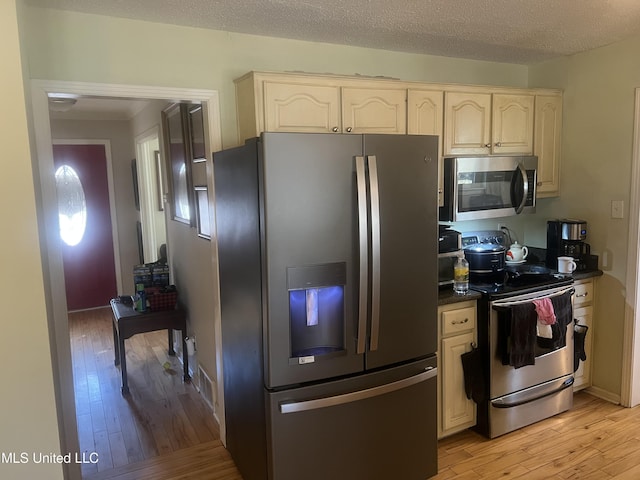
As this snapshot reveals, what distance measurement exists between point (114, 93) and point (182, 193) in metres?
1.50

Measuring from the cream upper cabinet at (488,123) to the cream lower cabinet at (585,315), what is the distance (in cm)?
100

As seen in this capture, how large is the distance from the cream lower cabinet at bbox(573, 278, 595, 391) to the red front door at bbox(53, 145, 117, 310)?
5134 mm

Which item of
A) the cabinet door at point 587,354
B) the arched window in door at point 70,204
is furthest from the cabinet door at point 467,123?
the arched window in door at point 70,204

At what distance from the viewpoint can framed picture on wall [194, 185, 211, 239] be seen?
3.14m

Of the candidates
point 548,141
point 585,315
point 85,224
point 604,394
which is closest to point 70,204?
point 85,224

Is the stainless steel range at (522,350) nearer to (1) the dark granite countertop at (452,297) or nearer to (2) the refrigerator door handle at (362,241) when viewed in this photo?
(1) the dark granite countertop at (452,297)

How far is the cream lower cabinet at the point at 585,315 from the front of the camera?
10.8 ft

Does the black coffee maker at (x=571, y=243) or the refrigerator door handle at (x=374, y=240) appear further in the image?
the black coffee maker at (x=571, y=243)

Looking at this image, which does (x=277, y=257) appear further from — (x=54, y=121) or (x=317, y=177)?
(x=54, y=121)

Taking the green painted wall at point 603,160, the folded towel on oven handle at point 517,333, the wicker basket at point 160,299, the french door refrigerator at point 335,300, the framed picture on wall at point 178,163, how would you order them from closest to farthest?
1. the french door refrigerator at point 335,300
2. the folded towel on oven handle at point 517,333
3. the green painted wall at point 603,160
4. the framed picture on wall at point 178,163
5. the wicker basket at point 160,299

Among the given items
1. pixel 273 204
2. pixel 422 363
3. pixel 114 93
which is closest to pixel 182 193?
pixel 114 93

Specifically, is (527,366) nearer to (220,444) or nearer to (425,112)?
(425,112)

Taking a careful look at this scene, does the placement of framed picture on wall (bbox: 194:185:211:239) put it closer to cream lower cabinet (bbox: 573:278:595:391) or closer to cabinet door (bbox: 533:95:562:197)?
Result: cabinet door (bbox: 533:95:562:197)

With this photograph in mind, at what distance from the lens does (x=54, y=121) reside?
5688 mm
